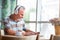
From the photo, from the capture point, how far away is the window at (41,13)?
4.77 metres

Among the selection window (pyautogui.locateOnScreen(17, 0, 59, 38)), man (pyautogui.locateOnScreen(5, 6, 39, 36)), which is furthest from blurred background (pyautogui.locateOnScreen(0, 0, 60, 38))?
man (pyautogui.locateOnScreen(5, 6, 39, 36))

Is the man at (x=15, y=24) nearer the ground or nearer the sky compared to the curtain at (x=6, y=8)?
nearer the ground

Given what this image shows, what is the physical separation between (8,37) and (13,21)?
434 millimetres

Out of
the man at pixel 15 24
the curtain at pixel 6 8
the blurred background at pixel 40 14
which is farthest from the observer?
the blurred background at pixel 40 14

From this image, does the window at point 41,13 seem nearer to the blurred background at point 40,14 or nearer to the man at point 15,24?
the blurred background at point 40,14

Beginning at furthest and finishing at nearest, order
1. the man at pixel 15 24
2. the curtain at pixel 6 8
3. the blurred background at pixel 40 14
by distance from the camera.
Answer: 1. the blurred background at pixel 40 14
2. the curtain at pixel 6 8
3. the man at pixel 15 24

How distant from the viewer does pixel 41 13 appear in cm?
480

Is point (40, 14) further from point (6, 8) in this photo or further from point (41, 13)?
point (6, 8)

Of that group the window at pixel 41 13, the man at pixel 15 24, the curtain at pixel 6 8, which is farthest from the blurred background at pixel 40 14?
the man at pixel 15 24

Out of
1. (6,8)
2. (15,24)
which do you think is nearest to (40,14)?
(6,8)

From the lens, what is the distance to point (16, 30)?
2.24 metres

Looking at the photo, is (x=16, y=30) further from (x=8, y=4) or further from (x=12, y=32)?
(x=8, y=4)

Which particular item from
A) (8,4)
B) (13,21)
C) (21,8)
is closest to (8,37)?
(13,21)

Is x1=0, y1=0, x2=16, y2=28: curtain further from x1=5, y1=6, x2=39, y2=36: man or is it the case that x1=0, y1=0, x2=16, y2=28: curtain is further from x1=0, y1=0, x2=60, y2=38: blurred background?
x1=5, y1=6, x2=39, y2=36: man
